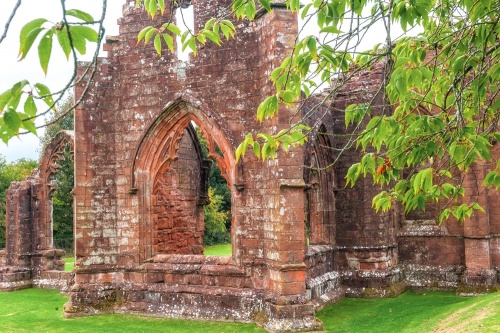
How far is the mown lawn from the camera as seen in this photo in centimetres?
827

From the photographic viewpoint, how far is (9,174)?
33781mm

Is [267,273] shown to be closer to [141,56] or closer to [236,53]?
[236,53]

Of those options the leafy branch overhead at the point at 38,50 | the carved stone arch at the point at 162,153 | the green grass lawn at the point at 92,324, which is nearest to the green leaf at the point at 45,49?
the leafy branch overhead at the point at 38,50

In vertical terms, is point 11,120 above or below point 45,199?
below

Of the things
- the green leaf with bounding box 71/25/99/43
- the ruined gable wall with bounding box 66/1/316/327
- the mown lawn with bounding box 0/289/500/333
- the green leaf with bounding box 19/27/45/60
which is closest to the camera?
the green leaf with bounding box 19/27/45/60

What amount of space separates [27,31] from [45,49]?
80 millimetres

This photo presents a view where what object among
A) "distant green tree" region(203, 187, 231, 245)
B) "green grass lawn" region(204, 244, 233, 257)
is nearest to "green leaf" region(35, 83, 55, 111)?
"green grass lawn" region(204, 244, 233, 257)

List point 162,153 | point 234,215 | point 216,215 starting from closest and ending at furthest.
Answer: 1. point 234,215
2. point 162,153
3. point 216,215

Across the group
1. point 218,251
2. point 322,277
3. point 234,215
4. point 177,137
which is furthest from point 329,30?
point 218,251

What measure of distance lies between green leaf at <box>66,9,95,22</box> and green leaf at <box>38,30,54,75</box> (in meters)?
0.09

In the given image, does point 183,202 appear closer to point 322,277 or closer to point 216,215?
point 322,277

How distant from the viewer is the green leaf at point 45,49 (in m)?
1.78

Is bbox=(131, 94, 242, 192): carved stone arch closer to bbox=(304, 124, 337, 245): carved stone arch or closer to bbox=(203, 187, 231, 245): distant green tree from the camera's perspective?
bbox=(304, 124, 337, 245): carved stone arch

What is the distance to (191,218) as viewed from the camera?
13.0 m
